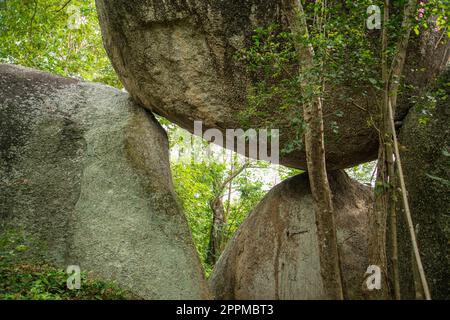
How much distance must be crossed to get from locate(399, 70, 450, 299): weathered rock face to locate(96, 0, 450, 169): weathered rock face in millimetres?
853

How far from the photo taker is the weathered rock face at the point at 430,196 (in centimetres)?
548

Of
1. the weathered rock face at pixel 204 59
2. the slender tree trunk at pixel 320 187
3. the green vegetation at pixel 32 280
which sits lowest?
the green vegetation at pixel 32 280

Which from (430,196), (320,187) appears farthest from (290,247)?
(320,187)

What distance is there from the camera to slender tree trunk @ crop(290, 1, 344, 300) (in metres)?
5.10

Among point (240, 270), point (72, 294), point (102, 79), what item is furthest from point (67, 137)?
point (102, 79)

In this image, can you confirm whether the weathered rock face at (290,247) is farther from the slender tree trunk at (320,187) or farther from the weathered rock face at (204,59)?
the slender tree trunk at (320,187)

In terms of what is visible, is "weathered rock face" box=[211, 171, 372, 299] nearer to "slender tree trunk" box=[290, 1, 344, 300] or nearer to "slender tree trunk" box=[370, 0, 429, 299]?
"slender tree trunk" box=[370, 0, 429, 299]

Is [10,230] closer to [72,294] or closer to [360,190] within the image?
[72,294]

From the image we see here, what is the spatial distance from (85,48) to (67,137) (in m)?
8.22

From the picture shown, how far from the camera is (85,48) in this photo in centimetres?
1448

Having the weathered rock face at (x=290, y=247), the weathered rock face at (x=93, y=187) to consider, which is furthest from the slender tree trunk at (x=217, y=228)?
the weathered rock face at (x=93, y=187)

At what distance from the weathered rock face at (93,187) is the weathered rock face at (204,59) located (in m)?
0.84

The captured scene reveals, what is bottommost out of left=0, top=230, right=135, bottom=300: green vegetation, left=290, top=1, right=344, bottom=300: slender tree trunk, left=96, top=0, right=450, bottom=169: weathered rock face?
left=0, top=230, right=135, bottom=300: green vegetation

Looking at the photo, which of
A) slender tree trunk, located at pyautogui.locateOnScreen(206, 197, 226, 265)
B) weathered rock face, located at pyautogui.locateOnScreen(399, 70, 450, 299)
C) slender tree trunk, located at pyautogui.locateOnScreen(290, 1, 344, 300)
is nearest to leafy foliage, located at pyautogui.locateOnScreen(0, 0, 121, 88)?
slender tree trunk, located at pyautogui.locateOnScreen(206, 197, 226, 265)
